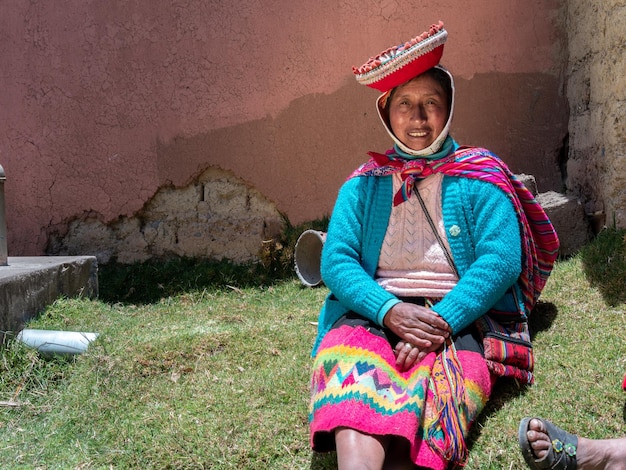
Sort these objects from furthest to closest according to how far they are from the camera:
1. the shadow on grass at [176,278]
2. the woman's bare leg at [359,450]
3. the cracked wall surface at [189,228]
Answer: the cracked wall surface at [189,228], the shadow on grass at [176,278], the woman's bare leg at [359,450]

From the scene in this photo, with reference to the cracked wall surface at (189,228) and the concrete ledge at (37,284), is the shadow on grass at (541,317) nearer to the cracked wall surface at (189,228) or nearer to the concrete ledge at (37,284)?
the cracked wall surface at (189,228)

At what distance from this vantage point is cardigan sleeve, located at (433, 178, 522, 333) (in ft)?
8.88

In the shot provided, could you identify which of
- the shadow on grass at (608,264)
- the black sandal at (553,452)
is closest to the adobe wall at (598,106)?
the shadow on grass at (608,264)

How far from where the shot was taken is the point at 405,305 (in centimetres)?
271

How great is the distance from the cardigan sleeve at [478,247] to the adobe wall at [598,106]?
1.81 m

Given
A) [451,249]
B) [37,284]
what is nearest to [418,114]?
[451,249]

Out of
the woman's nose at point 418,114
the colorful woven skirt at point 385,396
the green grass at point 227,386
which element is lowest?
the green grass at point 227,386

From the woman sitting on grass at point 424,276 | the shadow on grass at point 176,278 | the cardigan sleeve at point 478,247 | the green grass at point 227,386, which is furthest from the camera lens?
the shadow on grass at point 176,278

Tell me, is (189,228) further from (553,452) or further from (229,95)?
(553,452)

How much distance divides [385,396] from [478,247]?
777 millimetres

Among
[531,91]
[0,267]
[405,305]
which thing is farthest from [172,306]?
[531,91]

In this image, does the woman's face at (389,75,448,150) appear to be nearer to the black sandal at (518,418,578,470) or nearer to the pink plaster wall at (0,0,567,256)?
the black sandal at (518,418,578,470)

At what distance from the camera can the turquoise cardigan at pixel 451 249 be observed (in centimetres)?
272

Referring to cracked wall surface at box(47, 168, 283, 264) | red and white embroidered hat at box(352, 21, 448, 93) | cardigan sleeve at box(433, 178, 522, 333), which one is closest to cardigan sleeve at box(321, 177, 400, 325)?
cardigan sleeve at box(433, 178, 522, 333)
